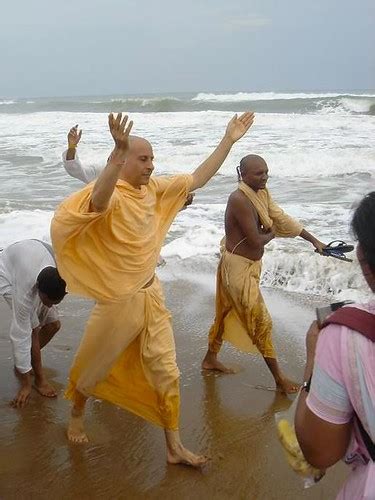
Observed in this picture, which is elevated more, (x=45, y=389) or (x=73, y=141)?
(x=73, y=141)

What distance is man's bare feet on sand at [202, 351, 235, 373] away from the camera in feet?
15.7

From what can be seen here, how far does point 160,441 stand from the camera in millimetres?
3848

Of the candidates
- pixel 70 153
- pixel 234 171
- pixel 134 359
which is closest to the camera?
pixel 134 359

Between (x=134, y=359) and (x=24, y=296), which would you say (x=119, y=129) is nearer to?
(x=134, y=359)

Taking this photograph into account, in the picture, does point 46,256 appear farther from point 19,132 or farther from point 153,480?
point 19,132

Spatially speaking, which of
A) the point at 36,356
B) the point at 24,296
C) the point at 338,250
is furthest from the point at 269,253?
the point at 24,296

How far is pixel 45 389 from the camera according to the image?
173 inches

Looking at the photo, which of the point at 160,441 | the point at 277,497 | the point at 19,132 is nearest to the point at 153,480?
the point at 160,441

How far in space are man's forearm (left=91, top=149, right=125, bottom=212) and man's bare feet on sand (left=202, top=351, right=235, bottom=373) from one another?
202 centimetres

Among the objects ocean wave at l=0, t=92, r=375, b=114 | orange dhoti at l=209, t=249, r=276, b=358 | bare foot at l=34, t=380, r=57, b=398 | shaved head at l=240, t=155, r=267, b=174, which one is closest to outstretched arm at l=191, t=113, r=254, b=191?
shaved head at l=240, t=155, r=267, b=174

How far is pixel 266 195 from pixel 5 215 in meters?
6.55

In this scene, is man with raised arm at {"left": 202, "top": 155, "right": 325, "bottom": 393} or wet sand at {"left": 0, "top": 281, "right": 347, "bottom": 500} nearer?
wet sand at {"left": 0, "top": 281, "right": 347, "bottom": 500}

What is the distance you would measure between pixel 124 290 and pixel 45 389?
4.72 feet

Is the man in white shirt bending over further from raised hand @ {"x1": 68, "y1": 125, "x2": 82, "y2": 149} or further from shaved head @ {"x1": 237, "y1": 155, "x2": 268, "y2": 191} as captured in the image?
shaved head @ {"x1": 237, "y1": 155, "x2": 268, "y2": 191}
